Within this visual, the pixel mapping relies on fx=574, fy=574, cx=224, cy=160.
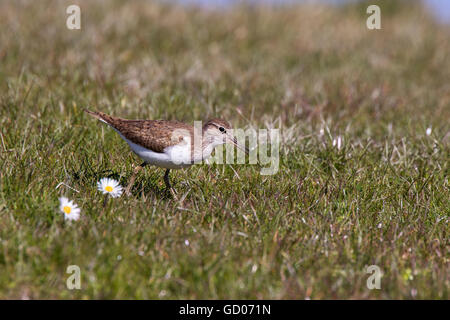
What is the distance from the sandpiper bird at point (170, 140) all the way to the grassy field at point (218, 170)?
321 mm

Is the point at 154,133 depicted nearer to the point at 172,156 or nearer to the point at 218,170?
the point at 172,156

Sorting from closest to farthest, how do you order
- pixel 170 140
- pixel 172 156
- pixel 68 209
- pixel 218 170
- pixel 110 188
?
pixel 68 209
pixel 110 188
pixel 172 156
pixel 170 140
pixel 218 170

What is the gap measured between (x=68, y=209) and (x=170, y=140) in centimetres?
117

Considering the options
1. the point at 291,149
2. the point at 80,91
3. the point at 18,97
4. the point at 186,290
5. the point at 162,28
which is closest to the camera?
the point at 186,290

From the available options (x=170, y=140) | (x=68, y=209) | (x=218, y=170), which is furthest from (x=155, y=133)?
(x=68, y=209)

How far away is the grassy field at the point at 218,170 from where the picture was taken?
412 cm

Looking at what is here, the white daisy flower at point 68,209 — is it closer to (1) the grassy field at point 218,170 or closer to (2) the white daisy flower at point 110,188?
(1) the grassy field at point 218,170

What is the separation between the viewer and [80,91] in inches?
312

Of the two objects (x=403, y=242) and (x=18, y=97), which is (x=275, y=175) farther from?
(x=18, y=97)

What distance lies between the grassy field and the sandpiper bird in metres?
0.32

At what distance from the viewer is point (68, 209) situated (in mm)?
4492

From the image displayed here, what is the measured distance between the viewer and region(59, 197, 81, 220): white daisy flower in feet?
14.6

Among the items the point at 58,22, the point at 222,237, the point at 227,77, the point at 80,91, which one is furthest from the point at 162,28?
the point at 222,237

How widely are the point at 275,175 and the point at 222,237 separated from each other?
1.75 m
